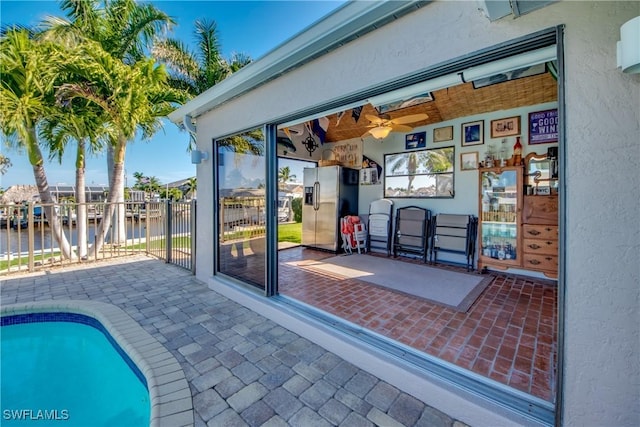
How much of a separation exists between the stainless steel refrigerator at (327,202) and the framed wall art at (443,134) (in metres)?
2.01

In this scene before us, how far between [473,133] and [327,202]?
3326 mm

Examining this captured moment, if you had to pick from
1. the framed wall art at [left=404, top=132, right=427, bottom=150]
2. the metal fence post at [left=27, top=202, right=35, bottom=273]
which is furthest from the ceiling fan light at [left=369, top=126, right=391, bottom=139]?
the metal fence post at [left=27, top=202, right=35, bottom=273]

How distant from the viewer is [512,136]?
477 centimetres

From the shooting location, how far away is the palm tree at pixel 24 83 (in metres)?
4.83

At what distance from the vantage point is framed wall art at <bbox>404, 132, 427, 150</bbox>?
586cm

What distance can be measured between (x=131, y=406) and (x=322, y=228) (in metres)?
4.97

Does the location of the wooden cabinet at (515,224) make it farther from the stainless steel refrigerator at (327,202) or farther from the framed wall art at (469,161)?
the stainless steel refrigerator at (327,202)

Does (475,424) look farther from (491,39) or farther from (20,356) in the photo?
(20,356)

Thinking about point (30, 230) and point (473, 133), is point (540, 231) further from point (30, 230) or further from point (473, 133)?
point (30, 230)

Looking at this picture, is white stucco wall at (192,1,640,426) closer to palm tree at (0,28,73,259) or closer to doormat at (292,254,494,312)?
doormat at (292,254,494,312)

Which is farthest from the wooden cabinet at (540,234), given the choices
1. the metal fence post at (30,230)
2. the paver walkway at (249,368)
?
the metal fence post at (30,230)

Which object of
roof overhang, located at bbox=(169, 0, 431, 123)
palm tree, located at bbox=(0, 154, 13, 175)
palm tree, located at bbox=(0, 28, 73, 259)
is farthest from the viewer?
palm tree, located at bbox=(0, 154, 13, 175)

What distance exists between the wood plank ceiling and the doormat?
2902 mm

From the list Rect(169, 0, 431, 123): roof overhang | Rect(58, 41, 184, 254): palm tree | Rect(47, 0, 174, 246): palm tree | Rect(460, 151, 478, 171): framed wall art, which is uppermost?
Rect(47, 0, 174, 246): palm tree
